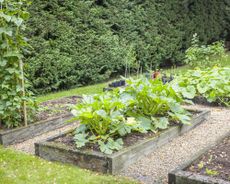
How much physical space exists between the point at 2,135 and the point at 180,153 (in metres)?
2.36

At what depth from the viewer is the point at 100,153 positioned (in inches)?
157

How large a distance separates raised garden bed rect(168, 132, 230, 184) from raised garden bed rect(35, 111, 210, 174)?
0.70m

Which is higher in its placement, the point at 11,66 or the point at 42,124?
the point at 11,66

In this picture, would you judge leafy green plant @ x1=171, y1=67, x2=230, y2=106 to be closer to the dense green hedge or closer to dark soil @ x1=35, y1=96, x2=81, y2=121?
dark soil @ x1=35, y1=96, x2=81, y2=121

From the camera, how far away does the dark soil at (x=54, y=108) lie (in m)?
5.82

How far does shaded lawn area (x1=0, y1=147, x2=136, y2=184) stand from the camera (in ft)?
12.1

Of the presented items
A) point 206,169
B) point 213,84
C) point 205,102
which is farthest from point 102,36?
point 206,169

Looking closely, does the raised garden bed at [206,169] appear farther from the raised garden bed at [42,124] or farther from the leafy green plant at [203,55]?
the leafy green plant at [203,55]

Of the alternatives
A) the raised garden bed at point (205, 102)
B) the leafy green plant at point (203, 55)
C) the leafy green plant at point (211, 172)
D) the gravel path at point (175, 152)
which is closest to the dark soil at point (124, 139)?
the gravel path at point (175, 152)

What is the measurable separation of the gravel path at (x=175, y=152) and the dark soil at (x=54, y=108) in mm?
1686

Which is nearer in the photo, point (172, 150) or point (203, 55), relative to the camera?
point (172, 150)

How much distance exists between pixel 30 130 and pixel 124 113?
1409mm

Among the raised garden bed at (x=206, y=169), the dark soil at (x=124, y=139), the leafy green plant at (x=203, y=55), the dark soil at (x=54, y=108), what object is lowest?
the raised garden bed at (x=206, y=169)

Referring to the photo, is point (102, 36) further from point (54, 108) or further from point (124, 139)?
point (124, 139)
